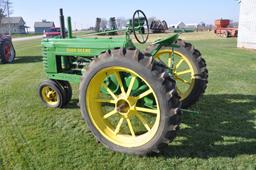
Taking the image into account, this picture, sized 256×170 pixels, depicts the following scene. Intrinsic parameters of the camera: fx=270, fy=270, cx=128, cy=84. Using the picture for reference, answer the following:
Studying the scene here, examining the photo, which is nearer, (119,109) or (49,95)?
(119,109)

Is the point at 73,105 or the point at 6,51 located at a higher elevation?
the point at 6,51

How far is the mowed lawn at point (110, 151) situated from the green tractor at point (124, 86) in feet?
0.69

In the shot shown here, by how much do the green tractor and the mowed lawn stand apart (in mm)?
209

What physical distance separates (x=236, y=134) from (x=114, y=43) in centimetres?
197

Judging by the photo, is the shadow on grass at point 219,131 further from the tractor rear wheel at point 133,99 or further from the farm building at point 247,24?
the farm building at point 247,24

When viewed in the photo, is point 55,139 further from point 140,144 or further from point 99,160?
point 140,144

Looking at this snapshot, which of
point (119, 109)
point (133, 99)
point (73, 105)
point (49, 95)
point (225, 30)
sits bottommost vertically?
point (73, 105)

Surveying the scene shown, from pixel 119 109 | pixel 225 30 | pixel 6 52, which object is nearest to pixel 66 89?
pixel 119 109

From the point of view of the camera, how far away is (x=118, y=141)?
3.13 m

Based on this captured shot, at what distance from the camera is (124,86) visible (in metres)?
3.48

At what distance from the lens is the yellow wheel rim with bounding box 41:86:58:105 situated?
4598 millimetres

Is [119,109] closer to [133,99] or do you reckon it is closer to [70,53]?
[133,99]

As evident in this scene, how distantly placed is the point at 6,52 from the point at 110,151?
9.08 m

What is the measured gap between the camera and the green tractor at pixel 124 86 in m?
2.72
